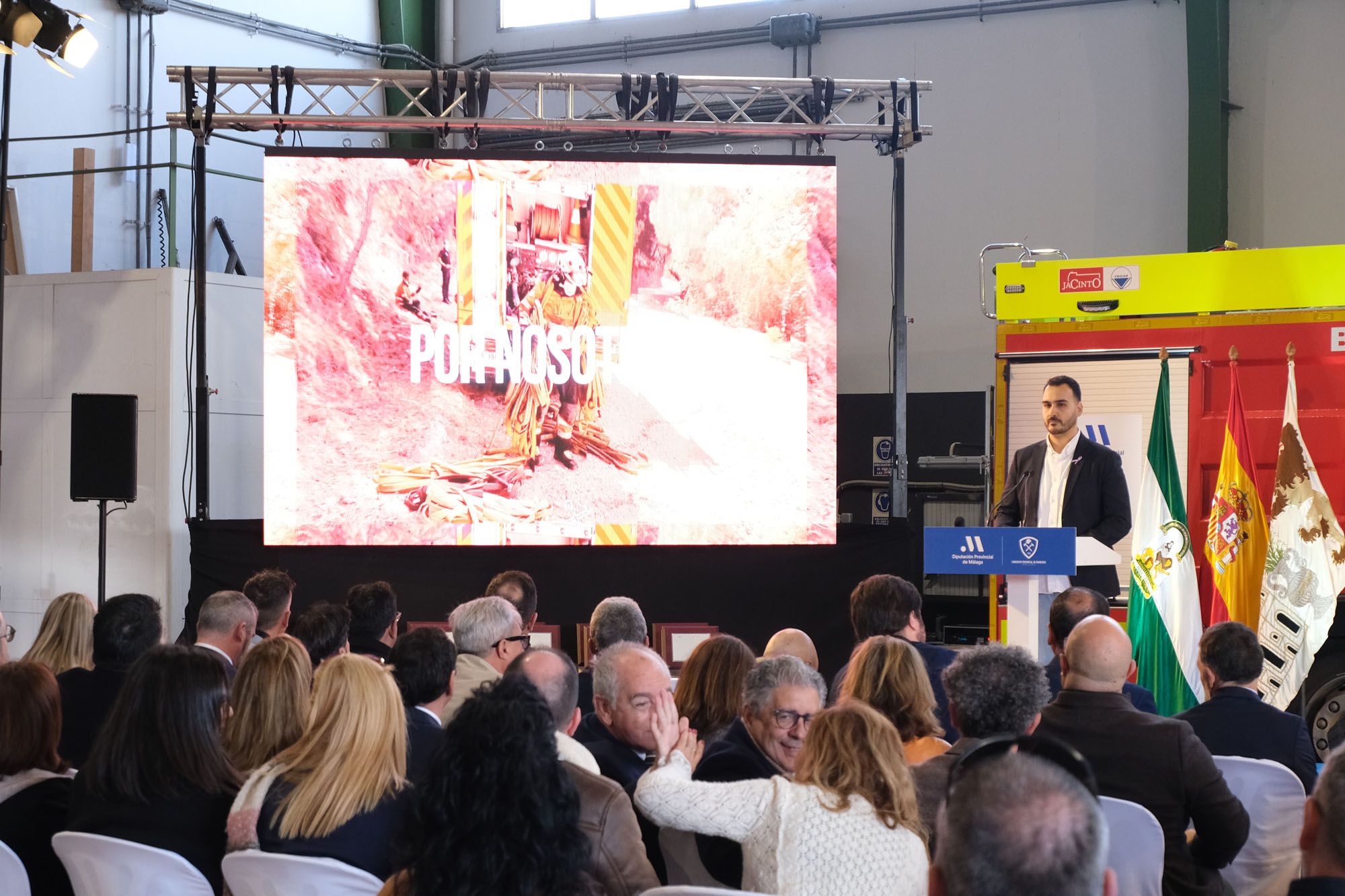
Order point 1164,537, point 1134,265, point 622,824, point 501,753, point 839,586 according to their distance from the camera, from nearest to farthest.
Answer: point 501,753 < point 622,824 < point 1164,537 < point 1134,265 < point 839,586

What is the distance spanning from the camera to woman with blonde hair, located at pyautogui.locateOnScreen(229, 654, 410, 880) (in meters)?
2.73

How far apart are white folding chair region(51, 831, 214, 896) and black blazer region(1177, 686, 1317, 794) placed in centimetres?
282

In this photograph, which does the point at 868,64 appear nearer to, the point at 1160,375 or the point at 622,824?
the point at 1160,375

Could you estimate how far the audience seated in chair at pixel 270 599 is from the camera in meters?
5.80

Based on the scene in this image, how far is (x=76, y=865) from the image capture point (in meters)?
2.80

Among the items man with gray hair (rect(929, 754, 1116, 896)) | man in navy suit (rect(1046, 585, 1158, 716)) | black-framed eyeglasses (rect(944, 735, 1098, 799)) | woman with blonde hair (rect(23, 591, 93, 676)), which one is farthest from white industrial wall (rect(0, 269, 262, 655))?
man with gray hair (rect(929, 754, 1116, 896))

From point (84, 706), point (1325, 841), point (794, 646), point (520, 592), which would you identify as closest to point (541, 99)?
point (520, 592)

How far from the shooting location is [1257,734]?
154 inches

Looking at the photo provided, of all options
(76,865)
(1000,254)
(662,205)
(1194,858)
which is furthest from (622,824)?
(1000,254)

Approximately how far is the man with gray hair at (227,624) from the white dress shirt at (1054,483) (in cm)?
387

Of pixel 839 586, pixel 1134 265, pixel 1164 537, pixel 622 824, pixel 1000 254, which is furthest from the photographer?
pixel 1000 254

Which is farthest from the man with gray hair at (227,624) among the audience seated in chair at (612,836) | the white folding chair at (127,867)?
the audience seated in chair at (612,836)

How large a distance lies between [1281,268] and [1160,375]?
80 cm

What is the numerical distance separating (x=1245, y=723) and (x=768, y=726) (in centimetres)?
170
